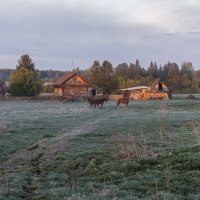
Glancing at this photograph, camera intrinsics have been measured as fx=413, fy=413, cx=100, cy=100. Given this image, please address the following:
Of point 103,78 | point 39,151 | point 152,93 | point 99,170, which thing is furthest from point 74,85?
point 99,170

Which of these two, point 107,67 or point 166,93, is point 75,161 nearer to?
point 166,93

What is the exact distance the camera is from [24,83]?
79.8 meters

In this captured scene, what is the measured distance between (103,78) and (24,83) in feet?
63.0

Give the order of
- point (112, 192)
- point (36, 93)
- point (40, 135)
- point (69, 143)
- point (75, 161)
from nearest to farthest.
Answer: point (112, 192)
point (75, 161)
point (69, 143)
point (40, 135)
point (36, 93)

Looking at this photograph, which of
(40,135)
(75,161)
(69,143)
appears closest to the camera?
(75,161)

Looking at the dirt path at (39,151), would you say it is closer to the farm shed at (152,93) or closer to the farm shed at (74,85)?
the farm shed at (152,93)

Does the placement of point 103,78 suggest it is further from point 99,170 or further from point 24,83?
point 99,170

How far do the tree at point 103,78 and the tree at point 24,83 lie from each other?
14156mm

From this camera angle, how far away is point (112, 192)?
8945 millimetres

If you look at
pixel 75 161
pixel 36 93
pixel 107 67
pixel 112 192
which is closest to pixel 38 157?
pixel 75 161

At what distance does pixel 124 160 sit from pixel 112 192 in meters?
3.52

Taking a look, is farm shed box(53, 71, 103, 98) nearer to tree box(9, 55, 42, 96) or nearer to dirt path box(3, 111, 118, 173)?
tree box(9, 55, 42, 96)

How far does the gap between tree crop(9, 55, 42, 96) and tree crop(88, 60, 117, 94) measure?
14156 millimetres

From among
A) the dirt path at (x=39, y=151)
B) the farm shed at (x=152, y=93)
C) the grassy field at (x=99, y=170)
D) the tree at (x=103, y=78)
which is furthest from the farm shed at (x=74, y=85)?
the grassy field at (x=99, y=170)
